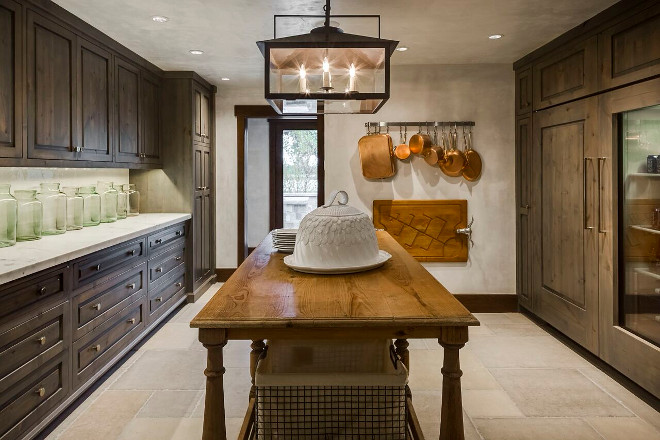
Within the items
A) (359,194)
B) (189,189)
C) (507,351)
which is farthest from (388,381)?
(189,189)

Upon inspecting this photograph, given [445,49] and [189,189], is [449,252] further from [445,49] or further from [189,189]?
[189,189]

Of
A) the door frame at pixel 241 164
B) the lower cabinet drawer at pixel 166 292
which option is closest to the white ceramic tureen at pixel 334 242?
the lower cabinet drawer at pixel 166 292

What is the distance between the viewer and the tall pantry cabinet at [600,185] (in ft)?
9.48

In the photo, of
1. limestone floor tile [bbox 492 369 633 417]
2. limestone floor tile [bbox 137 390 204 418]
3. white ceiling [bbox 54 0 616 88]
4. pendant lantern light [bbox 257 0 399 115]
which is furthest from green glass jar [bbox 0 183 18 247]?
limestone floor tile [bbox 492 369 633 417]

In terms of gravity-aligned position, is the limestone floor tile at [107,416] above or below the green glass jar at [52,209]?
below

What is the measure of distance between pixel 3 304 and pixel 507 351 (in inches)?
126

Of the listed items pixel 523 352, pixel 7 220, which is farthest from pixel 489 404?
pixel 7 220

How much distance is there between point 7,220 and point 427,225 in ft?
11.3

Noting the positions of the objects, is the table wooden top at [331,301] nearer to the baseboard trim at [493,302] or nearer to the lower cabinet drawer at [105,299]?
the lower cabinet drawer at [105,299]

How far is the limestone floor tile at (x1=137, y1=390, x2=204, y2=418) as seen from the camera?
2733 mm

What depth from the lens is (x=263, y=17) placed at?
3.43 metres

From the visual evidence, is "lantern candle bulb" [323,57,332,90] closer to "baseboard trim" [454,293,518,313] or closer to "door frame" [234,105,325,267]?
"baseboard trim" [454,293,518,313]

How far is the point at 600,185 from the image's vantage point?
3340 millimetres

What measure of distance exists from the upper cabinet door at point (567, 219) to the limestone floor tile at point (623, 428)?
83cm
